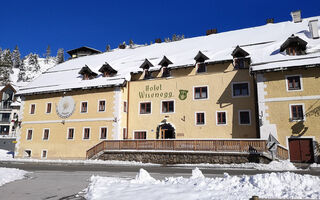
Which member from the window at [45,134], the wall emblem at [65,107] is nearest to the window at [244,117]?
the wall emblem at [65,107]

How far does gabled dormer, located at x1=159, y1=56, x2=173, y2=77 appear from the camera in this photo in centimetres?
2692

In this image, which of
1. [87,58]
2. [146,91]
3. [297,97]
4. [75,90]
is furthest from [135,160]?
[87,58]

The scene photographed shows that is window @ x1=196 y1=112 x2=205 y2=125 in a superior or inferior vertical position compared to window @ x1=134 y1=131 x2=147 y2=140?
superior

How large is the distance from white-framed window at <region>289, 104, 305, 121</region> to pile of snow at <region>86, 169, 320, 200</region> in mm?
13291

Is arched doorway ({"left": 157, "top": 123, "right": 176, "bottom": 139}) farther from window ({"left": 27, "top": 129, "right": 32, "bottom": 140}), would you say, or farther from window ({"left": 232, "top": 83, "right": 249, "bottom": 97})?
window ({"left": 27, "top": 129, "right": 32, "bottom": 140})

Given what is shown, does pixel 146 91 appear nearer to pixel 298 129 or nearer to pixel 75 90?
pixel 75 90

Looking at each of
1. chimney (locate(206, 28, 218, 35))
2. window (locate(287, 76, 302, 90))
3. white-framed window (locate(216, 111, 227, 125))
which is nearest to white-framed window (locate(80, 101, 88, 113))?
white-framed window (locate(216, 111, 227, 125))

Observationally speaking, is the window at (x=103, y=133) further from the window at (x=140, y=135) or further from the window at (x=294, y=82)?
the window at (x=294, y=82)

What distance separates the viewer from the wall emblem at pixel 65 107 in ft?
95.8

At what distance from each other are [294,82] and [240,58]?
5520 mm

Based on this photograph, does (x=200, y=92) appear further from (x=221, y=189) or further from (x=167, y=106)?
(x=221, y=189)

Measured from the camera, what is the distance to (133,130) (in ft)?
88.8

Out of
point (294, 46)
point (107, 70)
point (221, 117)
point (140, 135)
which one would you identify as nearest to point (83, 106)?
point (107, 70)

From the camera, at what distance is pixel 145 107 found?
27.2m
